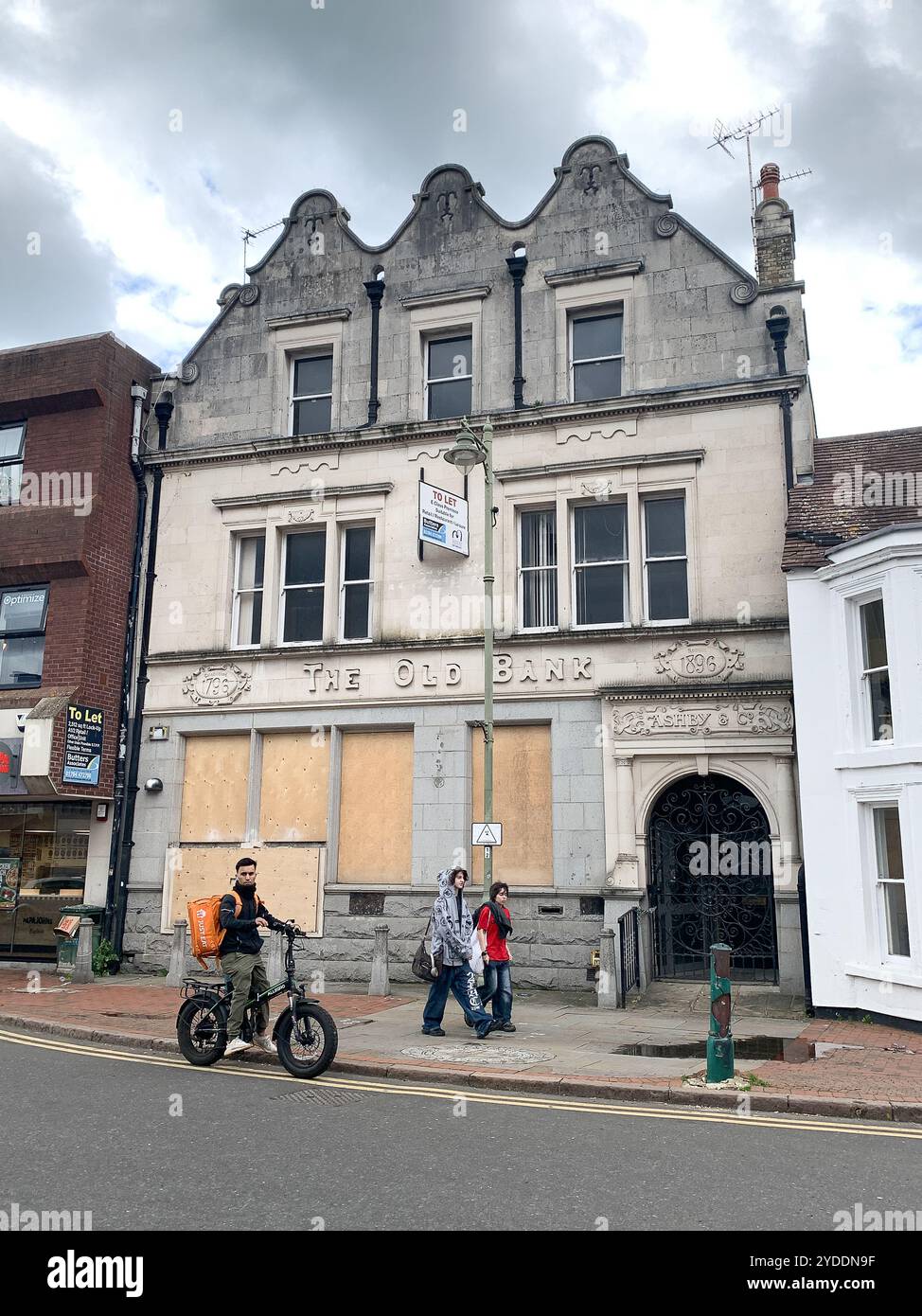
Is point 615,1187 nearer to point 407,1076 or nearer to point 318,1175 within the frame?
point 318,1175

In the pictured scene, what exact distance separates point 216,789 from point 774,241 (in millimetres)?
13017

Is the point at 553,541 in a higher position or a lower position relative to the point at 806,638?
higher

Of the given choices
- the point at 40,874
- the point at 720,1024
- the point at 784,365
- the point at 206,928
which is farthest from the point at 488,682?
the point at 40,874

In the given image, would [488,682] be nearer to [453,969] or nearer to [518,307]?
A: [453,969]

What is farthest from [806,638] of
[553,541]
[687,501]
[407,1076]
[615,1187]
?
[615,1187]

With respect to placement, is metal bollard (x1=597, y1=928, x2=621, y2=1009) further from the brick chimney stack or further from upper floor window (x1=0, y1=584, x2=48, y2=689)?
upper floor window (x1=0, y1=584, x2=48, y2=689)

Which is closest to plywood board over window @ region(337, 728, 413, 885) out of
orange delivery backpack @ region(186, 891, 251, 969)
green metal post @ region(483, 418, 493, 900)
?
green metal post @ region(483, 418, 493, 900)

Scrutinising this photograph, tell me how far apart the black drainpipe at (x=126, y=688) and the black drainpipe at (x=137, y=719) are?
11cm

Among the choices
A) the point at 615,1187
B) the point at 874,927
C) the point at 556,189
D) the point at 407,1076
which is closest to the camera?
the point at 615,1187

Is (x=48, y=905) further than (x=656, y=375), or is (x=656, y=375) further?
(x=48, y=905)

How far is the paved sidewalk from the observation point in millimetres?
8914
